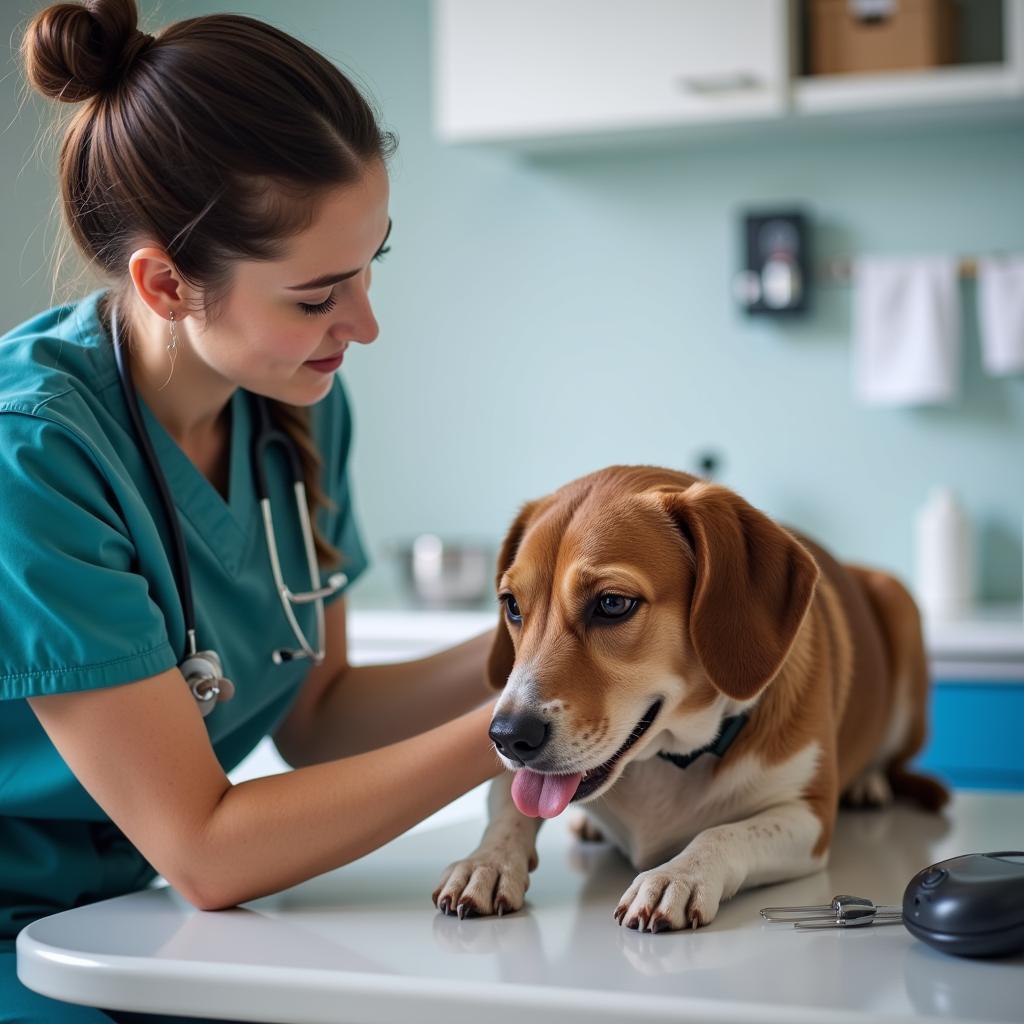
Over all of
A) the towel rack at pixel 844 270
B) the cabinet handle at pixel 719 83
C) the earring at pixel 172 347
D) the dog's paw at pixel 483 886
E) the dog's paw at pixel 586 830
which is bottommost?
the dog's paw at pixel 586 830

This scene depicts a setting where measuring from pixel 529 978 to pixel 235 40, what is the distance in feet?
2.97

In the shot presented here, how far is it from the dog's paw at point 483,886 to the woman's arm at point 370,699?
1.32 feet

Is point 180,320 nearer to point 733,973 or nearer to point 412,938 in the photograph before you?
point 412,938

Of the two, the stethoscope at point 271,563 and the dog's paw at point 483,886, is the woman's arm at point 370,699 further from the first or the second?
the dog's paw at point 483,886

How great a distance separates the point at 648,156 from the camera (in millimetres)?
3586

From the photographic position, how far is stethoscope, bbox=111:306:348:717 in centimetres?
124

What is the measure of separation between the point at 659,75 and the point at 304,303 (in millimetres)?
2089

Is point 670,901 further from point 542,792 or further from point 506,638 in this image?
point 506,638

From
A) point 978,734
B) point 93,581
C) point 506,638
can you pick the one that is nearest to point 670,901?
point 506,638

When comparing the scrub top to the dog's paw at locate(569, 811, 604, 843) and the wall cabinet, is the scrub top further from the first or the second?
the wall cabinet

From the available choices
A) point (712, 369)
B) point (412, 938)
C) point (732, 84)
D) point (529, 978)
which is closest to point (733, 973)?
point (529, 978)

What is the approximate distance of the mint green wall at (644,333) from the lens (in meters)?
3.38

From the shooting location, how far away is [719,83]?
121 inches

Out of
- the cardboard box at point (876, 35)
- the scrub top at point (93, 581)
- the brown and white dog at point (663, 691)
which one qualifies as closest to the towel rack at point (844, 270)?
the cardboard box at point (876, 35)
